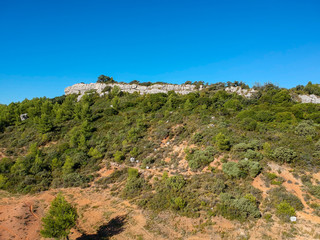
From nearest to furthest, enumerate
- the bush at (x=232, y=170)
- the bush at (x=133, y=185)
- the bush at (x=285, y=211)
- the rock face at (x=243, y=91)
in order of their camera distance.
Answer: the bush at (x=285, y=211) → the bush at (x=232, y=170) → the bush at (x=133, y=185) → the rock face at (x=243, y=91)

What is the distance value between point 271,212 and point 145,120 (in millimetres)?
30847

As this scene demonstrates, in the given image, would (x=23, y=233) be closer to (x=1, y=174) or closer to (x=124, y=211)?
(x=124, y=211)

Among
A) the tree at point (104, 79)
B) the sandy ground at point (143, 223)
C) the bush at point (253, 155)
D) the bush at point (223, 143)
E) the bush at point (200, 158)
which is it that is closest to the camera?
the sandy ground at point (143, 223)

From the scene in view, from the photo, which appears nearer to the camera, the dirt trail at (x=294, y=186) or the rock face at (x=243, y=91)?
the dirt trail at (x=294, y=186)

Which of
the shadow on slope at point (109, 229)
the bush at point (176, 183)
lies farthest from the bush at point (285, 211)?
the shadow on slope at point (109, 229)

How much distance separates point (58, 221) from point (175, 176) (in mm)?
13337

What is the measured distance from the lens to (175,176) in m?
22.5

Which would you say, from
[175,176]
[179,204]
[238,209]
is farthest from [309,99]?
[179,204]

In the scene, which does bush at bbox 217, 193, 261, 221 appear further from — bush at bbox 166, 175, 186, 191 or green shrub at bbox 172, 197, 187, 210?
bush at bbox 166, 175, 186, 191

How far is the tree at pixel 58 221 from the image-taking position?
13.5m

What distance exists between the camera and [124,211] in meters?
19.5

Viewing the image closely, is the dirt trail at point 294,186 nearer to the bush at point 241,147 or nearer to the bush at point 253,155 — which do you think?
the bush at point 253,155

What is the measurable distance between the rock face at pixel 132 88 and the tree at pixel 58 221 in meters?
63.1

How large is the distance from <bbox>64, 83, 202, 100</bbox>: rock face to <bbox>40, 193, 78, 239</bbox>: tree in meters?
63.1
